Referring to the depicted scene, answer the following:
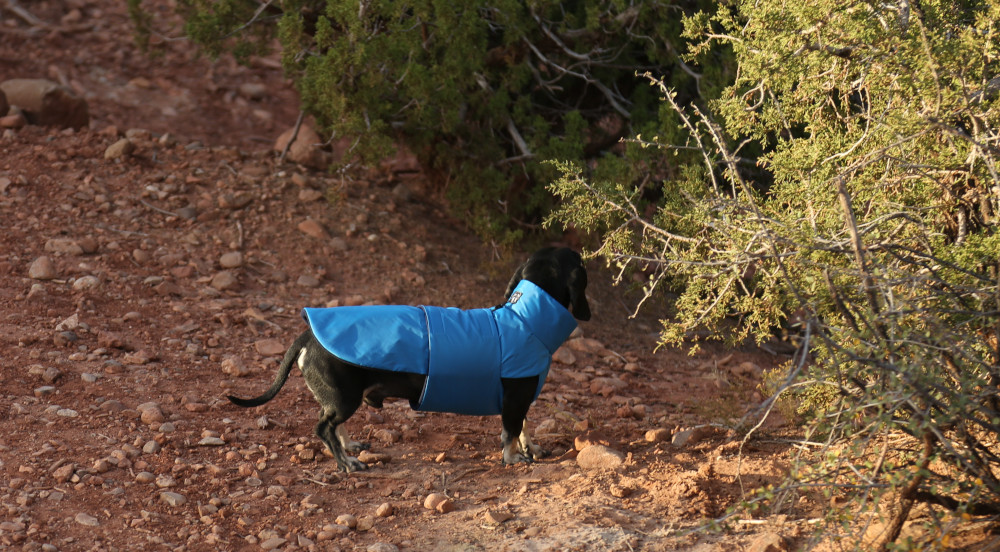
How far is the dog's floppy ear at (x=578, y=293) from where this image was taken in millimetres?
5281

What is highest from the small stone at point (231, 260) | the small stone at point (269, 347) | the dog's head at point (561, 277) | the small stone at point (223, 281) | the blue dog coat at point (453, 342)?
the dog's head at point (561, 277)

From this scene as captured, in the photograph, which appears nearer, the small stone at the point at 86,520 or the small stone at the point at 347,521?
the small stone at the point at 86,520

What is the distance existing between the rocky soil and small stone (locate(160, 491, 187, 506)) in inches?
0.9

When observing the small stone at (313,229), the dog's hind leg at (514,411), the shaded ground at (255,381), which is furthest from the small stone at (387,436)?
the small stone at (313,229)

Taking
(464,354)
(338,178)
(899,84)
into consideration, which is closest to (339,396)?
(464,354)

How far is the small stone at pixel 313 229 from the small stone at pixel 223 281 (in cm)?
87

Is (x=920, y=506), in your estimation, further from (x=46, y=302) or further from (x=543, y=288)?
(x=46, y=302)

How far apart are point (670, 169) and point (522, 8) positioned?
1730mm

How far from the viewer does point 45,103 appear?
884 centimetres

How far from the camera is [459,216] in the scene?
325 inches

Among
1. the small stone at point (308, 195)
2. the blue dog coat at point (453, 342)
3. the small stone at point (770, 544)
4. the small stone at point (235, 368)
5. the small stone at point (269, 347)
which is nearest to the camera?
the small stone at point (770, 544)

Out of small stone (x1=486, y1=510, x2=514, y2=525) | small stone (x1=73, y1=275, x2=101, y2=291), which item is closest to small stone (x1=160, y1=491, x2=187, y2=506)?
small stone (x1=486, y1=510, x2=514, y2=525)

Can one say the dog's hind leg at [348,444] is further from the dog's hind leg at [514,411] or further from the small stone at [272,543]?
the small stone at [272,543]

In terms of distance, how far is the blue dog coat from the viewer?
476 centimetres
